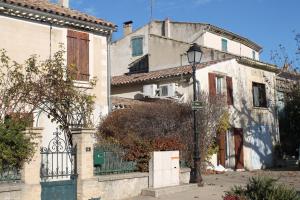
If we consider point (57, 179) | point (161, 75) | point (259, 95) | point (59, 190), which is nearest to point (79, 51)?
point (161, 75)

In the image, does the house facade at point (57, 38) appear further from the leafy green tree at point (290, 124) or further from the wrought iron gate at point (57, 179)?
the leafy green tree at point (290, 124)

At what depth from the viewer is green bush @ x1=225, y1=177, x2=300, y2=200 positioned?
8.80 metres

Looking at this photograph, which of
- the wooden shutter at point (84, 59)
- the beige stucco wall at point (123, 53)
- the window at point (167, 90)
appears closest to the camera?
the wooden shutter at point (84, 59)

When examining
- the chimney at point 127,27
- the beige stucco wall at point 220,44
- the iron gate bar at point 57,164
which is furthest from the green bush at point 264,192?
the chimney at point 127,27

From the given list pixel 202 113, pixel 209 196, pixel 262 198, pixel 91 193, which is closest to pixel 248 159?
pixel 202 113

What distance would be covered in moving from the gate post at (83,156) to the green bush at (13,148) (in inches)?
61.4

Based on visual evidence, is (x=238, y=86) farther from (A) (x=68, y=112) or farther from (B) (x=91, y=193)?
(B) (x=91, y=193)

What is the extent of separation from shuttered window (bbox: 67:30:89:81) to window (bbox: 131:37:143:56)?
11.5 meters

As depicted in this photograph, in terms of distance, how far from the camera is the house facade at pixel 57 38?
16703mm

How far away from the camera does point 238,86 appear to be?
2634 cm

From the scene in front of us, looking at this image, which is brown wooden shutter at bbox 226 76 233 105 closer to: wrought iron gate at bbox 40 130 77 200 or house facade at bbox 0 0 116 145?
house facade at bbox 0 0 116 145

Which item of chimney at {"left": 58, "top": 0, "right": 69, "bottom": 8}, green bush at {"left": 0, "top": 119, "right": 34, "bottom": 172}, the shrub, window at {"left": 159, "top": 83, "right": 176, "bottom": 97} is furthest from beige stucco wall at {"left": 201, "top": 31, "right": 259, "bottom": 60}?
green bush at {"left": 0, "top": 119, "right": 34, "bottom": 172}

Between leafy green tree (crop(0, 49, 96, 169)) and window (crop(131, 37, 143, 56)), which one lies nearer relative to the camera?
leafy green tree (crop(0, 49, 96, 169))

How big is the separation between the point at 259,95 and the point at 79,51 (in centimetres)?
1389
